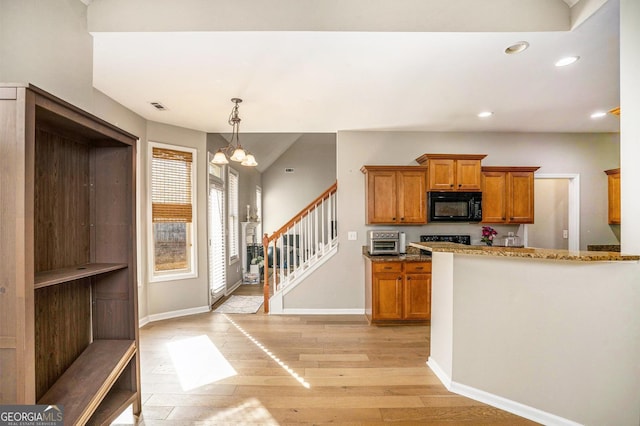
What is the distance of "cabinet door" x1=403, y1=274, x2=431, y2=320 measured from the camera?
391cm

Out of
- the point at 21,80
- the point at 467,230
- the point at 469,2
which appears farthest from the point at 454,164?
the point at 21,80

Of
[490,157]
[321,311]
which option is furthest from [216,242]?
[490,157]

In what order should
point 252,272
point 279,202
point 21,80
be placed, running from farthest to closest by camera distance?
point 279,202, point 252,272, point 21,80

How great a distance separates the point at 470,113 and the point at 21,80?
14.0ft

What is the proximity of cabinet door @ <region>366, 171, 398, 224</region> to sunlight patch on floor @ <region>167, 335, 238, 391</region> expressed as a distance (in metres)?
2.65

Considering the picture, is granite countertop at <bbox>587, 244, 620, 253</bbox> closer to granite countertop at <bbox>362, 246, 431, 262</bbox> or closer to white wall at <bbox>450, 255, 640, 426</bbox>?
granite countertop at <bbox>362, 246, 431, 262</bbox>

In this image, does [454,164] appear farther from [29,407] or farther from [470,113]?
[29,407]

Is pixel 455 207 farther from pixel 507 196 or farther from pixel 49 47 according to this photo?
pixel 49 47

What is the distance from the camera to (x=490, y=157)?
4.55 metres

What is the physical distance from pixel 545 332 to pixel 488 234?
103 inches

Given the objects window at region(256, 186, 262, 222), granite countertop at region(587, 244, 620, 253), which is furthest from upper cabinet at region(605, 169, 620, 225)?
window at region(256, 186, 262, 222)

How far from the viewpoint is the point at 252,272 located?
6.67m

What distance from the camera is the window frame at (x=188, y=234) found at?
13.2 ft

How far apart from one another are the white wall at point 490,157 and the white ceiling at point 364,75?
419 millimetres
